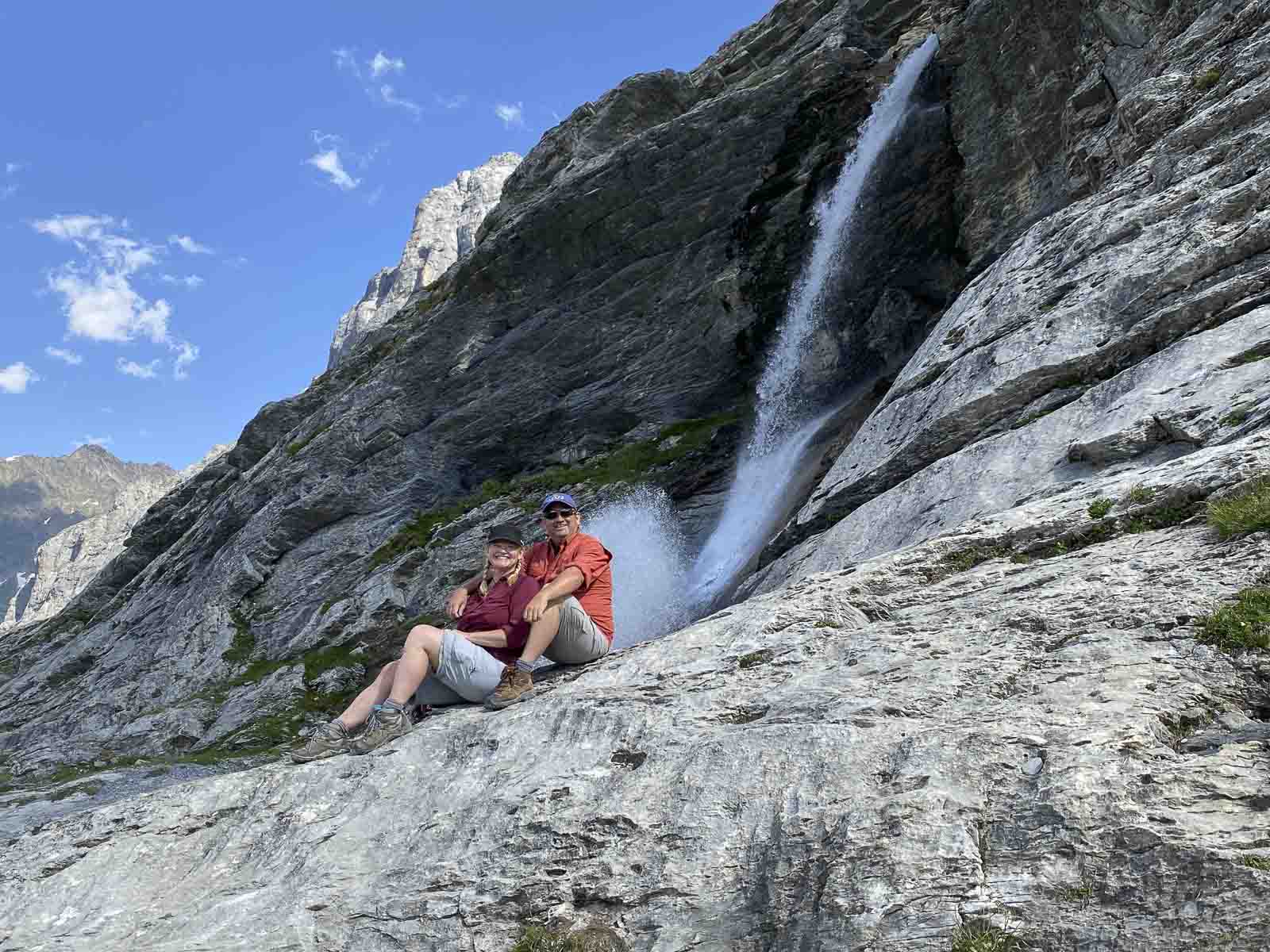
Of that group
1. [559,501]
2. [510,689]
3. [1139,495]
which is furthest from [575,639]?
[1139,495]

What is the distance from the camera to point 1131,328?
12.5 meters

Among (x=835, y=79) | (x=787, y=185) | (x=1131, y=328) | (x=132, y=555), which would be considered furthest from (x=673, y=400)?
(x=132, y=555)

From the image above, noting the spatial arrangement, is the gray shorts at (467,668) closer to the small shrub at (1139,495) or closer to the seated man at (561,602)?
the seated man at (561,602)

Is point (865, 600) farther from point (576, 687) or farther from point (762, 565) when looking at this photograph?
point (762, 565)

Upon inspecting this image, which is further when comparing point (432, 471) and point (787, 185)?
point (432, 471)

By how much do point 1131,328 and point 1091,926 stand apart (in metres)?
10.6

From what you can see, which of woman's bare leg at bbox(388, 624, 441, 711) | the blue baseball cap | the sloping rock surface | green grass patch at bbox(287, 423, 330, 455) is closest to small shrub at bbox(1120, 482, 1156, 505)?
the sloping rock surface

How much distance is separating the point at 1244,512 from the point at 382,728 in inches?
316

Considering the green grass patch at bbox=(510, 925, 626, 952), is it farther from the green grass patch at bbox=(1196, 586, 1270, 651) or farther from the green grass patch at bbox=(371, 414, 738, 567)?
the green grass patch at bbox=(371, 414, 738, 567)

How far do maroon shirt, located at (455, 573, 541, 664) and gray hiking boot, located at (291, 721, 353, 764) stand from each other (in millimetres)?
1727

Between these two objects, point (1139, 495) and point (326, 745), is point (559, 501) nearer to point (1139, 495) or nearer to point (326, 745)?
point (326, 745)

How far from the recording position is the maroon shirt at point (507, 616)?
31.5 ft

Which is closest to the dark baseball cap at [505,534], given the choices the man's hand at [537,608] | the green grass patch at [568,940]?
the man's hand at [537,608]

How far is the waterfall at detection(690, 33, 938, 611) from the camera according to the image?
3284 centimetres
